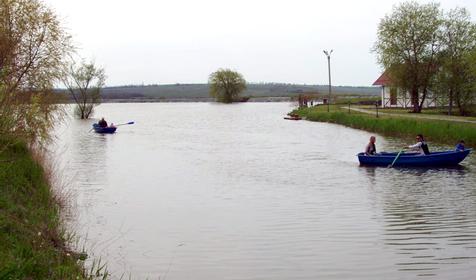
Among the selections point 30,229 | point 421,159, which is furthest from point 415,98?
point 30,229

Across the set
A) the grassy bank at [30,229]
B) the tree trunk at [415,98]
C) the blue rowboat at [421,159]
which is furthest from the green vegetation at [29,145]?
the tree trunk at [415,98]

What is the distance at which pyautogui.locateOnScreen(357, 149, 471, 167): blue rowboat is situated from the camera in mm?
24391

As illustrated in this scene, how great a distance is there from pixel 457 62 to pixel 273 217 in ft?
115

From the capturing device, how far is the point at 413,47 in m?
50.5

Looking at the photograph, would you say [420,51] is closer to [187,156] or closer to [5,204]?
[187,156]

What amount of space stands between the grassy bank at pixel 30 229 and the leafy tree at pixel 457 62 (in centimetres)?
3109

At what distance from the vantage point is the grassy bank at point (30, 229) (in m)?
8.09

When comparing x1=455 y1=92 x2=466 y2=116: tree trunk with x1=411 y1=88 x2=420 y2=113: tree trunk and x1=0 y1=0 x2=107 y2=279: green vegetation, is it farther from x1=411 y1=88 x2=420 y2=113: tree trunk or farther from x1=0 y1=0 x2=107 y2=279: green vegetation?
x1=0 y1=0 x2=107 y2=279: green vegetation

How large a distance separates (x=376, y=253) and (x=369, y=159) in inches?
564

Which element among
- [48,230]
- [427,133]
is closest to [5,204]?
[48,230]

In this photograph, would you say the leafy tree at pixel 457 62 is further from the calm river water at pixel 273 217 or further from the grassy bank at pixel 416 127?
the calm river water at pixel 273 217

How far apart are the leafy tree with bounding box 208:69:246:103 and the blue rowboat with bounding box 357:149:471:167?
11614 centimetres

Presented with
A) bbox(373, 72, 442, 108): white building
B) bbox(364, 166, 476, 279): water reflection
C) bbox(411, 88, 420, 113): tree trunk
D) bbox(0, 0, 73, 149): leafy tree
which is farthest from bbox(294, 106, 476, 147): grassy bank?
bbox(0, 0, 73, 149): leafy tree

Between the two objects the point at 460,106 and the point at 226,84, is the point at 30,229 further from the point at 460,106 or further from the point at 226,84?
the point at 226,84
